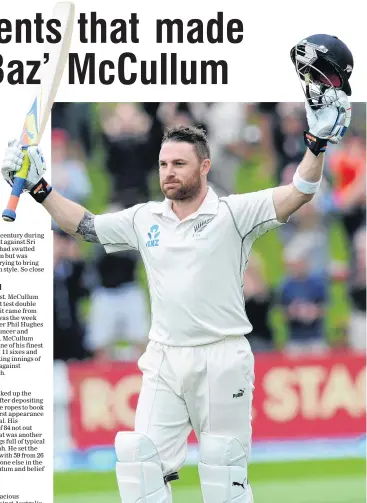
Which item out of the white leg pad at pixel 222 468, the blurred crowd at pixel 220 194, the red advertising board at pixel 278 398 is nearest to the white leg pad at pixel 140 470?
the white leg pad at pixel 222 468

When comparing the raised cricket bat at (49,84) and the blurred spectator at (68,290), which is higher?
the raised cricket bat at (49,84)

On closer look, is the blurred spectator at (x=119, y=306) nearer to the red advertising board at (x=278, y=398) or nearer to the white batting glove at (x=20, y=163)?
the red advertising board at (x=278, y=398)

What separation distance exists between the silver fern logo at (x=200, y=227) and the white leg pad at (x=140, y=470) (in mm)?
912

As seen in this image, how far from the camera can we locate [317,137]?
16.1 ft

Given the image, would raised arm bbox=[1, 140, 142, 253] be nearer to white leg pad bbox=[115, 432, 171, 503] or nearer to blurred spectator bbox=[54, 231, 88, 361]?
white leg pad bbox=[115, 432, 171, 503]

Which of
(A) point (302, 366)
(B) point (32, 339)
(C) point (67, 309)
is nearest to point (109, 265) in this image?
(C) point (67, 309)

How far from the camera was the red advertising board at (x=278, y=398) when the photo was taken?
7445 millimetres

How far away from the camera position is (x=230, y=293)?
17.1ft

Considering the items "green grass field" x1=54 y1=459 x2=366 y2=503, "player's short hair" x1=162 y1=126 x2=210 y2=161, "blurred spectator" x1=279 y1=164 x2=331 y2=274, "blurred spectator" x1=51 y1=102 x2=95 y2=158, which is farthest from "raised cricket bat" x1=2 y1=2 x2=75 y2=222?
"blurred spectator" x1=279 y1=164 x2=331 y2=274

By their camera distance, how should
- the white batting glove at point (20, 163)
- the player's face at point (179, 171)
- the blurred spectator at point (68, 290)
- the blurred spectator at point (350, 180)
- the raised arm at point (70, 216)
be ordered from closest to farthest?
the player's face at point (179, 171), the white batting glove at point (20, 163), the raised arm at point (70, 216), the blurred spectator at point (68, 290), the blurred spectator at point (350, 180)

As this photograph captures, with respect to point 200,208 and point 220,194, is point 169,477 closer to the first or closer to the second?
point 200,208

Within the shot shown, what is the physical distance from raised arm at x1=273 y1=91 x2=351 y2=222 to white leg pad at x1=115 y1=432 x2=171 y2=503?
4.07ft

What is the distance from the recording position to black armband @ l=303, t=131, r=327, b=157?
4.90m

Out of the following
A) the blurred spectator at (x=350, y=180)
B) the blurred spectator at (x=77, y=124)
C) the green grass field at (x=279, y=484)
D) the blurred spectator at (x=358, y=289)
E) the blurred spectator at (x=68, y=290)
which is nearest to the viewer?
the green grass field at (x=279, y=484)
